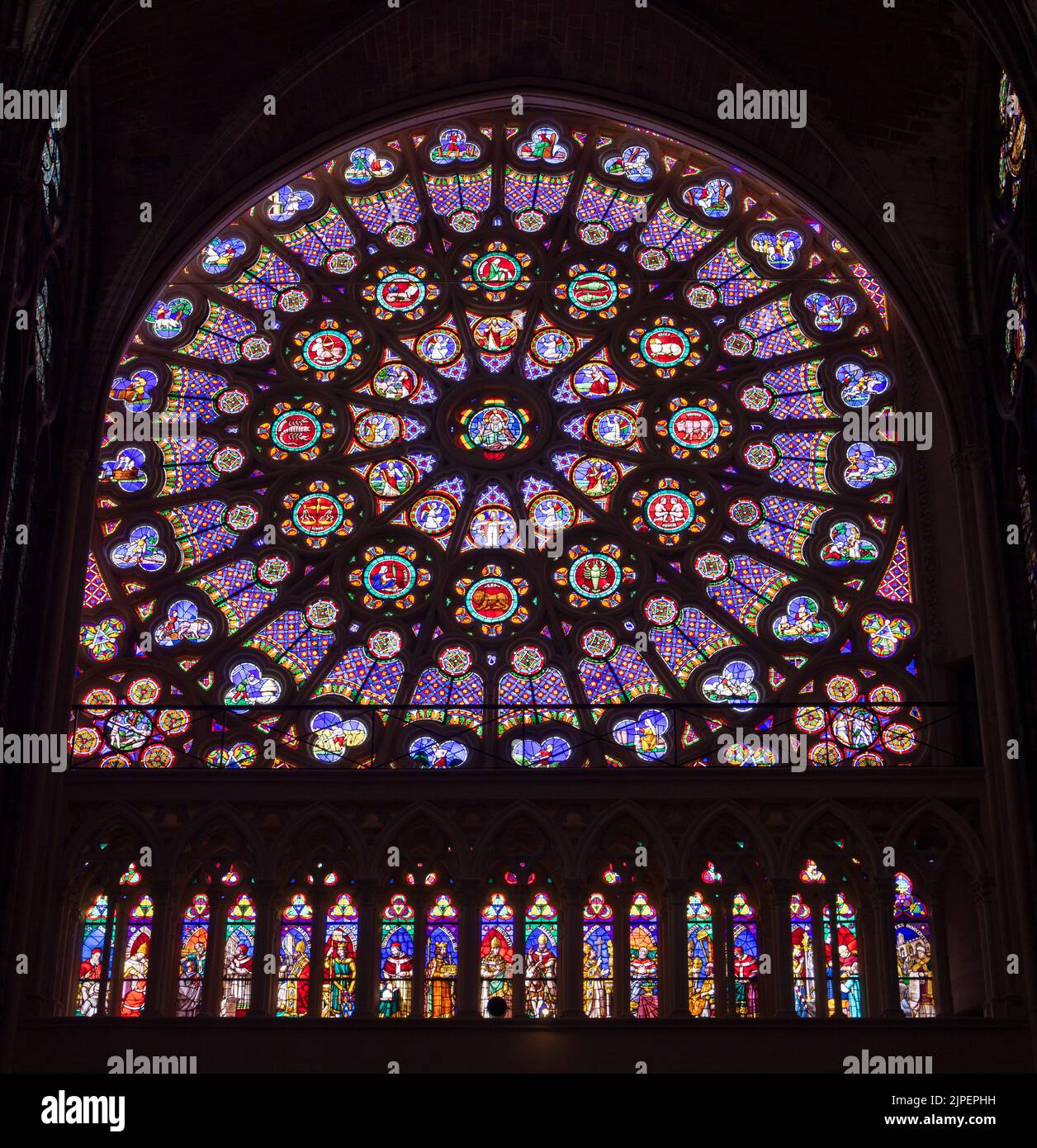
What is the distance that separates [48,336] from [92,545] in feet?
7.48

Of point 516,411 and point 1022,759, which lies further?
point 516,411

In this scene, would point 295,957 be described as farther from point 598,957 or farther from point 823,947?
point 823,947

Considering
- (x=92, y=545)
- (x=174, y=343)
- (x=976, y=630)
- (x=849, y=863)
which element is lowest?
(x=849, y=863)

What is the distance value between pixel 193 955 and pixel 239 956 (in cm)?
35

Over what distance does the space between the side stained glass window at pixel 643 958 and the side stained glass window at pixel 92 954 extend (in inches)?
155

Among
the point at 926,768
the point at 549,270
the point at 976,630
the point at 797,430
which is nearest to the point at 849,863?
the point at 926,768

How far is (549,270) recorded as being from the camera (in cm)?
1827

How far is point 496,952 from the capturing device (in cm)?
1438

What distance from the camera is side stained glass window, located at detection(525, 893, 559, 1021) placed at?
561 inches

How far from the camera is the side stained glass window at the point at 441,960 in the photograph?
14.2 meters

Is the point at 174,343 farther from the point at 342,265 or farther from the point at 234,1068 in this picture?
the point at 234,1068

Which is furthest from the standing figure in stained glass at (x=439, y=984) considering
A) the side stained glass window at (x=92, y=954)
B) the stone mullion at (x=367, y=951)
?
the side stained glass window at (x=92, y=954)
